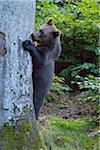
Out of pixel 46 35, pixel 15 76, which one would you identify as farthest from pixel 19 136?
pixel 46 35

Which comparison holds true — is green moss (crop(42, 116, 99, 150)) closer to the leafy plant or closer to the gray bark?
the gray bark

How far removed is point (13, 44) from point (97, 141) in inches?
85.5

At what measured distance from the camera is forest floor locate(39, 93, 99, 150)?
16.1 ft

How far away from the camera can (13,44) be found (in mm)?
3547

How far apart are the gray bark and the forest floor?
44.9 inches

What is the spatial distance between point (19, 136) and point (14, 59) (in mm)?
731

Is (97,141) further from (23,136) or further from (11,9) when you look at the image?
(11,9)

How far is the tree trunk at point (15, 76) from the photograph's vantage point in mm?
3520

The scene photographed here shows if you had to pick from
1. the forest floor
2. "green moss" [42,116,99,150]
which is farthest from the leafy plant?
"green moss" [42,116,99,150]

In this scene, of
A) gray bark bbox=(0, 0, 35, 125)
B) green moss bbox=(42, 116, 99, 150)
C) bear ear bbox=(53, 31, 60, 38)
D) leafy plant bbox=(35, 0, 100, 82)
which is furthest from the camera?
leafy plant bbox=(35, 0, 100, 82)

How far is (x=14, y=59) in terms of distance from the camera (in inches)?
140

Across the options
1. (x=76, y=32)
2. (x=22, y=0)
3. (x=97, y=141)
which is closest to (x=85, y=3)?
(x=76, y=32)

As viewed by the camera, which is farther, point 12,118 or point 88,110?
point 88,110

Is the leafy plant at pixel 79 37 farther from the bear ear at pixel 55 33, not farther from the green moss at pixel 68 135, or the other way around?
the bear ear at pixel 55 33
